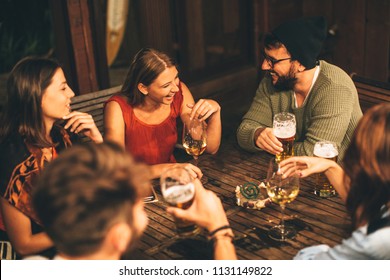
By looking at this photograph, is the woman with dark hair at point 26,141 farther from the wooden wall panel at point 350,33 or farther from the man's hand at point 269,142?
the wooden wall panel at point 350,33

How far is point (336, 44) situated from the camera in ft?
20.6

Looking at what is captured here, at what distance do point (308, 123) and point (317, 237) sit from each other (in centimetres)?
115

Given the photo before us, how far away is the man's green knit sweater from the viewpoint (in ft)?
9.86

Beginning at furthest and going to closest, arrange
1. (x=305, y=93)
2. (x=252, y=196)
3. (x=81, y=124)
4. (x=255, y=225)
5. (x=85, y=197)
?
(x=305, y=93) → (x=81, y=124) → (x=252, y=196) → (x=255, y=225) → (x=85, y=197)

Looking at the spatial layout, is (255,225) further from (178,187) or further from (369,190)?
(369,190)

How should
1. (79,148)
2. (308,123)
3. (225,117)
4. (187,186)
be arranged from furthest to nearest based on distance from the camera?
(225,117)
(308,123)
(187,186)
(79,148)

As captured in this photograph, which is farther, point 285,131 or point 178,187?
point 285,131

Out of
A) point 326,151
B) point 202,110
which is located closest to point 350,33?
point 202,110

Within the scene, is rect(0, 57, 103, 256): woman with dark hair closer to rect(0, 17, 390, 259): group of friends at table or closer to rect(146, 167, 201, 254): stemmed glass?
rect(0, 17, 390, 259): group of friends at table

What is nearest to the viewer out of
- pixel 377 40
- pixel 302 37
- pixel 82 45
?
pixel 302 37

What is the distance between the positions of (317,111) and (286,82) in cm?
30

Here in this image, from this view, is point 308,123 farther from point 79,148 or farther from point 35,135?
point 79,148

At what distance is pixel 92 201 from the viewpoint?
4.99 feet

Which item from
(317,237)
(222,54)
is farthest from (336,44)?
(317,237)
